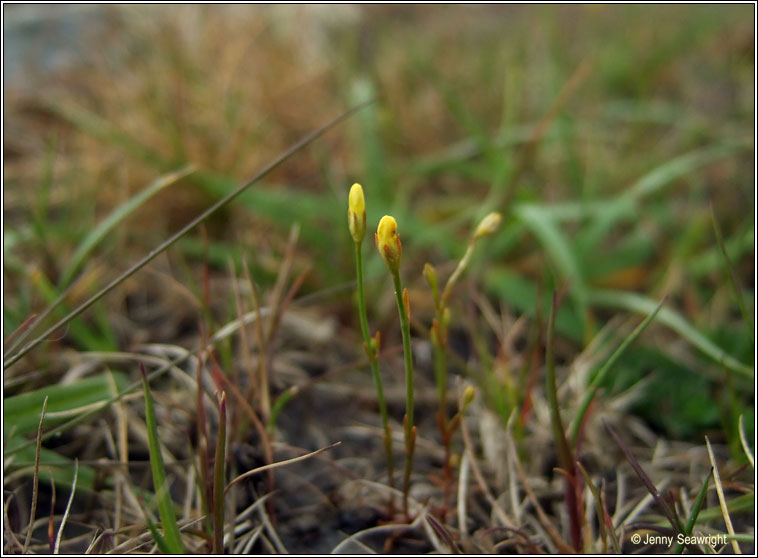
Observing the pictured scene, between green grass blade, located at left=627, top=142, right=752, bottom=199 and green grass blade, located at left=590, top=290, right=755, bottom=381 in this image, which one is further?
green grass blade, located at left=627, top=142, right=752, bottom=199

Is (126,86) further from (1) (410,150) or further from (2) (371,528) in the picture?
(2) (371,528)

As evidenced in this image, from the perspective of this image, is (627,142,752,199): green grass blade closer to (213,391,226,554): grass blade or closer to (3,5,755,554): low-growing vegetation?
(3,5,755,554): low-growing vegetation

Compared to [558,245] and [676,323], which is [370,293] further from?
[676,323]

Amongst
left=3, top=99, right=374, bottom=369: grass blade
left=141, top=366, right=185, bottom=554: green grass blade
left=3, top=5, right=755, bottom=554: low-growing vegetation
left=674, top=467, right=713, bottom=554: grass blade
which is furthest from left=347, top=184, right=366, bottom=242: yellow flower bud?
left=674, top=467, right=713, bottom=554: grass blade

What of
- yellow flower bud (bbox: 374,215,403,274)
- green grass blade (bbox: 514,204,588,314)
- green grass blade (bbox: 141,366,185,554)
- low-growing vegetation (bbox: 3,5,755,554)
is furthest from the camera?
green grass blade (bbox: 514,204,588,314)

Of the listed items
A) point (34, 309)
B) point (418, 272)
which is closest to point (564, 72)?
point (418, 272)

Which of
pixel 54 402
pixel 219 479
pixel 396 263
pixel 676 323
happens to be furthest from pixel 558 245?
pixel 54 402

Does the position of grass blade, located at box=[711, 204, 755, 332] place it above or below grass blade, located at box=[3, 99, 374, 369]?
below
